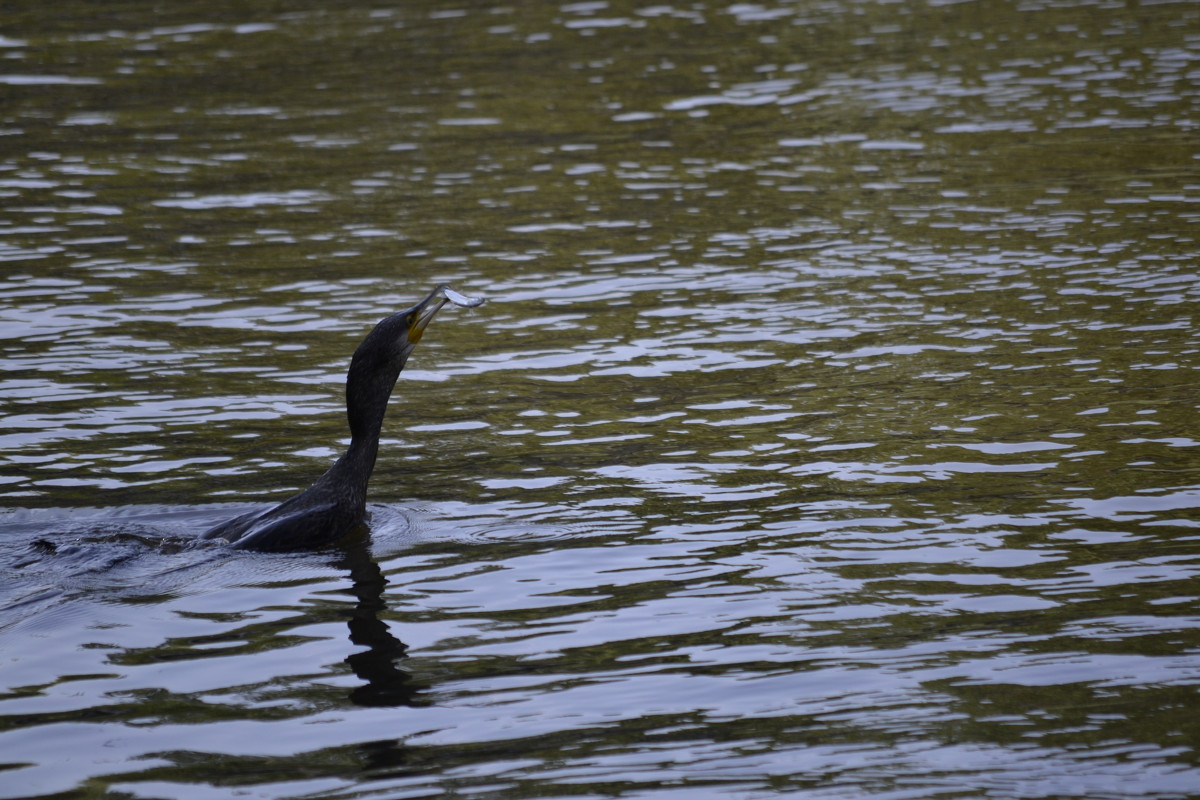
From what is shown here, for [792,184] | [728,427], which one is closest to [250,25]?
[792,184]

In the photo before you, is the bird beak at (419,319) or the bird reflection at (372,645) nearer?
the bird reflection at (372,645)

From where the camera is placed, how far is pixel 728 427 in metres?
10.5

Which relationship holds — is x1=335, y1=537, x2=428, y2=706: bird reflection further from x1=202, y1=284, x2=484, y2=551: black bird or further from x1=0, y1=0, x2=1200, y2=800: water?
x1=202, y1=284, x2=484, y2=551: black bird

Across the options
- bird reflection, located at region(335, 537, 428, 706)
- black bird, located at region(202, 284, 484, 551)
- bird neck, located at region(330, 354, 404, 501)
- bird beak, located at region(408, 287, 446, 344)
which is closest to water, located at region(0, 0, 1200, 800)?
bird reflection, located at region(335, 537, 428, 706)

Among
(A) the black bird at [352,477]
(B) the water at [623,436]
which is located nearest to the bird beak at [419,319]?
(A) the black bird at [352,477]

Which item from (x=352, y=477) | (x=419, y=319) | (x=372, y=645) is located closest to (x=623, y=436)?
(x=419, y=319)

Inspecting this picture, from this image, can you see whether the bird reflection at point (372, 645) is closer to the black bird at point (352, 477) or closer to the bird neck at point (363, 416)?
the black bird at point (352, 477)

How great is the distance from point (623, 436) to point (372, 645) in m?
3.42

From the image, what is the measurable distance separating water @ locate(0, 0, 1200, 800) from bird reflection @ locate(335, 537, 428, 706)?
1.1 inches

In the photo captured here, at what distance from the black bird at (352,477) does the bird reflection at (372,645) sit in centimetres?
24

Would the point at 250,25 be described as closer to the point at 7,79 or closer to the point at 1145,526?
the point at 7,79

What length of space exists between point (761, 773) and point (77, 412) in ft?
22.8

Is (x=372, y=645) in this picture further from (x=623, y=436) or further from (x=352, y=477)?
(x=623, y=436)

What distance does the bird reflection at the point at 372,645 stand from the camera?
270 inches
